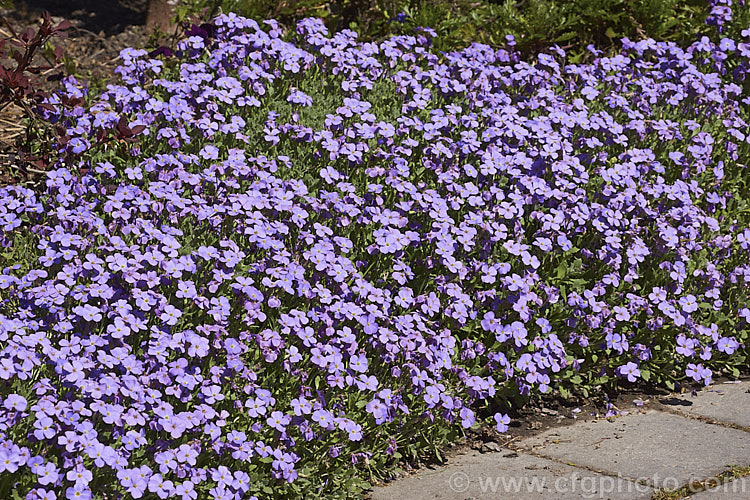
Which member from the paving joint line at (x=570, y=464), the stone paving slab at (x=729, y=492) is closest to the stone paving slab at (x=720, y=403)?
the stone paving slab at (x=729, y=492)

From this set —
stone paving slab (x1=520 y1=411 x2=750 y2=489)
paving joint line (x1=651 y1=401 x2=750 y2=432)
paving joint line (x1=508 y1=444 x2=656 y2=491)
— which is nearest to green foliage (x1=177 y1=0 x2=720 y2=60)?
paving joint line (x1=651 y1=401 x2=750 y2=432)

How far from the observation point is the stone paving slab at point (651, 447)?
3068 mm

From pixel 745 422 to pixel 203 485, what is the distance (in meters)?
2.28

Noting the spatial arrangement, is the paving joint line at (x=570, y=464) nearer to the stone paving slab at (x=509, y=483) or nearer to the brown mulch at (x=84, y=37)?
the stone paving slab at (x=509, y=483)

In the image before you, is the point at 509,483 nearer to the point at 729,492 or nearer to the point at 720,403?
the point at 729,492

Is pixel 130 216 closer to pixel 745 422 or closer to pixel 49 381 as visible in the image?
pixel 49 381

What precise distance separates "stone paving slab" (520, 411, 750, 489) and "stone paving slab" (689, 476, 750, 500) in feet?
0.35

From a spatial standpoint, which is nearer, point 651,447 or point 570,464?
point 570,464

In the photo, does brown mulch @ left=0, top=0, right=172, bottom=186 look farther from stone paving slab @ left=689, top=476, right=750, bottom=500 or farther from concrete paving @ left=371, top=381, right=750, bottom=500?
stone paving slab @ left=689, top=476, right=750, bottom=500

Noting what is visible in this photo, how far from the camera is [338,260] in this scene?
3.48 metres

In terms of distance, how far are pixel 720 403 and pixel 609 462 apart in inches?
36.2

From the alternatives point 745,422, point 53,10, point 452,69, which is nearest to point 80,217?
point 452,69

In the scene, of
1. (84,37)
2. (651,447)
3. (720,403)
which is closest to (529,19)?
(720,403)

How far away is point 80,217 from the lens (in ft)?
11.5
